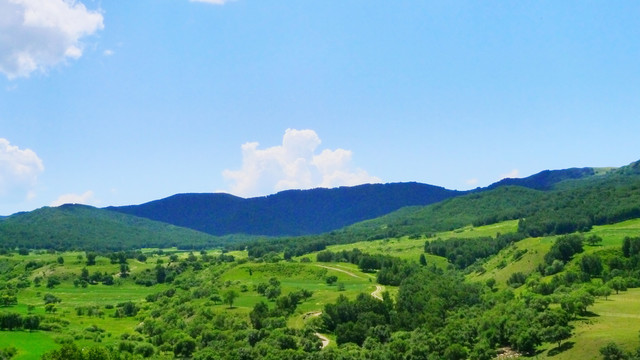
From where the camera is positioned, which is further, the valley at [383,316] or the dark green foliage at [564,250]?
the dark green foliage at [564,250]

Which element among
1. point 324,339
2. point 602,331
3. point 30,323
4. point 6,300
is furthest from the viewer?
point 6,300

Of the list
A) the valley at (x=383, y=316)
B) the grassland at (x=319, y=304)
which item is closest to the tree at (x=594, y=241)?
the valley at (x=383, y=316)

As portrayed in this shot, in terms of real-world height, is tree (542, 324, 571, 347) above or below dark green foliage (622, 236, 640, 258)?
below

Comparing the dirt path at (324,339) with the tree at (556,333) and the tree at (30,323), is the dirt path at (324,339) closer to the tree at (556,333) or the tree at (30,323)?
the tree at (556,333)

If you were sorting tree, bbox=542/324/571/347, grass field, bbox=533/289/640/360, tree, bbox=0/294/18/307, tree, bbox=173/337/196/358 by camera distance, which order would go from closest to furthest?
grass field, bbox=533/289/640/360 < tree, bbox=542/324/571/347 < tree, bbox=173/337/196/358 < tree, bbox=0/294/18/307

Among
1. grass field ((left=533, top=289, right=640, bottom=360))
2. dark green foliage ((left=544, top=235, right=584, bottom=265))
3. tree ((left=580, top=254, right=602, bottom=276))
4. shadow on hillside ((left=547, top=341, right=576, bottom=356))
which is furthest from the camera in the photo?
dark green foliage ((left=544, top=235, right=584, bottom=265))

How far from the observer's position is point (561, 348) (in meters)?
86.9

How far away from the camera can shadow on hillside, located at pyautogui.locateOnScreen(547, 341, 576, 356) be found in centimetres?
8600

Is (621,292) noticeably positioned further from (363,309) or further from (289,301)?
(289,301)

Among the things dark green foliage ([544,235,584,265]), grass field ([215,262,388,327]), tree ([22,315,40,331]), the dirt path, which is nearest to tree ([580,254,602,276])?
dark green foliage ([544,235,584,265])

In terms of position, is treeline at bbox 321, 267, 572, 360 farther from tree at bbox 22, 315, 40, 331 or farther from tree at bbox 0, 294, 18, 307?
tree at bbox 0, 294, 18, 307

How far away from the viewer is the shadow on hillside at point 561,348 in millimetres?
86000

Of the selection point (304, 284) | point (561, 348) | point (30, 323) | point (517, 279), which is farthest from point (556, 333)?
point (30, 323)

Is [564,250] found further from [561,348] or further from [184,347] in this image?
[184,347]
